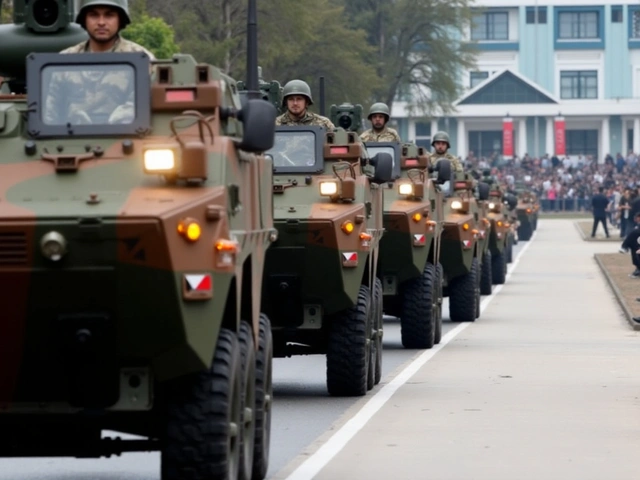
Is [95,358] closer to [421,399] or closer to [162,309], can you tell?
[162,309]

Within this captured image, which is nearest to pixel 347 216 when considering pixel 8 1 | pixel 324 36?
pixel 8 1

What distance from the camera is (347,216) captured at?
15984 mm

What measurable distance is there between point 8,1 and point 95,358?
34.2 m

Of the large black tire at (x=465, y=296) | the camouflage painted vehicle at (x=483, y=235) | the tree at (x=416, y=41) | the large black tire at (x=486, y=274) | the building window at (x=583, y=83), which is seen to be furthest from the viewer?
the building window at (x=583, y=83)

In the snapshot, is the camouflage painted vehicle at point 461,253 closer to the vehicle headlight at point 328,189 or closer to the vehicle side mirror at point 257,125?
the vehicle headlight at point 328,189

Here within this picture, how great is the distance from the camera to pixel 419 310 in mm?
21656

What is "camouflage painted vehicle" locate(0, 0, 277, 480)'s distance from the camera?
29.1 ft

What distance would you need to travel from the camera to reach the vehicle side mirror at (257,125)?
990cm

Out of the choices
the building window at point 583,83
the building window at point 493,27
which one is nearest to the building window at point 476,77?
the building window at point 493,27

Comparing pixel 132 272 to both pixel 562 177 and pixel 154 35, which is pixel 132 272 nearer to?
pixel 154 35

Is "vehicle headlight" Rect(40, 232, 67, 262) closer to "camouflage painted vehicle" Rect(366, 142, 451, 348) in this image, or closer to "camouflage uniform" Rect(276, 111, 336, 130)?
"camouflage uniform" Rect(276, 111, 336, 130)

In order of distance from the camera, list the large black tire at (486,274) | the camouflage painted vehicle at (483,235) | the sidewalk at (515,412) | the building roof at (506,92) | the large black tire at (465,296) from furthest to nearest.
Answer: the building roof at (506,92) → the large black tire at (486,274) → the camouflage painted vehicle at (483,235) → the large black tire at (465,296) → the sidewalk at (515,412)

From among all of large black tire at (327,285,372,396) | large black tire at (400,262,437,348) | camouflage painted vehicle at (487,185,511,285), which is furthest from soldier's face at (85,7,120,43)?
camouflage painted vehicle at (487,185,511,285)

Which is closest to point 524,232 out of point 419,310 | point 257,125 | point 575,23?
point 419,310
